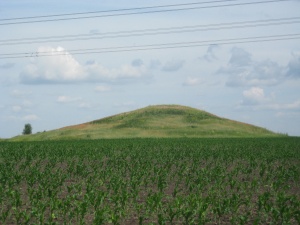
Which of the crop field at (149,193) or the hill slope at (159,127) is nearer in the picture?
the crop field at (149,193)

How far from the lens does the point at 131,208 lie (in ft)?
56.7

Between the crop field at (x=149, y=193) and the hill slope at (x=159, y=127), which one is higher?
the hill slope at (x=159, y=127)

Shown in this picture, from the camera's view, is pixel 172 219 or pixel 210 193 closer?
pixel 172 219

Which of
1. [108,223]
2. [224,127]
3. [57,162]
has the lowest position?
[108,223]

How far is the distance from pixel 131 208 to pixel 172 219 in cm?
277

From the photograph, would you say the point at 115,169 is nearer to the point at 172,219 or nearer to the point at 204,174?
the point at 204,174

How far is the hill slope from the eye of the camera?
257ft

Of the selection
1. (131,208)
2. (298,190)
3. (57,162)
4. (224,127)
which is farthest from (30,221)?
(224,127)

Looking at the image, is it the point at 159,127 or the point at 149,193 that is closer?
the point at 149,193

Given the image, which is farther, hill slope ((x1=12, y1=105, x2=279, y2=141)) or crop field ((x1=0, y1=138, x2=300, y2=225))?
hill slope ((x1=12, y1=105, x2=279, y2=141))

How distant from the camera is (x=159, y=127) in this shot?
272ft

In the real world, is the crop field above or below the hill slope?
below

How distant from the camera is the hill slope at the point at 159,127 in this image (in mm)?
78438

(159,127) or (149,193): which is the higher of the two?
(159,127)
